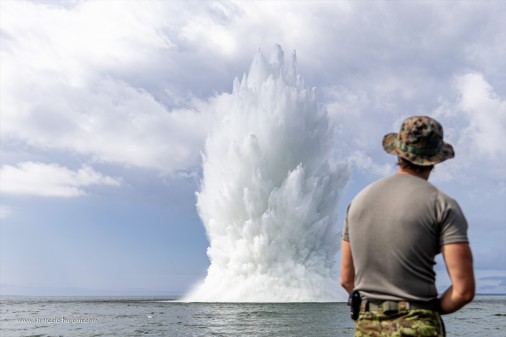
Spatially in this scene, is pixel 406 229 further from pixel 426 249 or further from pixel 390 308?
pixel 390 308

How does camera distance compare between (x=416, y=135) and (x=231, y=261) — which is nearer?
(x=416, y=135)

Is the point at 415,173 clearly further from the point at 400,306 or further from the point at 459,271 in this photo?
the point at 400,306

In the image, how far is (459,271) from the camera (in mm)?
3764

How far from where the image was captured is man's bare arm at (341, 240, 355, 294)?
445 cm

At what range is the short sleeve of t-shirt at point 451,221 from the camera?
148 inches

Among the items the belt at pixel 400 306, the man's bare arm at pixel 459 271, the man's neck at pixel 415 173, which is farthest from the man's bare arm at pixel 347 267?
the man's bare arm at pixel 459 271

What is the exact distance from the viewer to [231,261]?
8062 cm

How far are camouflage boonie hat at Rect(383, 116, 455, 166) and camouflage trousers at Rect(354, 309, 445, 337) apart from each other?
1136 millimetres

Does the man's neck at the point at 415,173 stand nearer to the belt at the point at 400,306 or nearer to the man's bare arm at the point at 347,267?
the man's bare arm at the point at 347,267

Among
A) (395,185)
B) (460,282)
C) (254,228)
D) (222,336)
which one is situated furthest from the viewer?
(254,228)

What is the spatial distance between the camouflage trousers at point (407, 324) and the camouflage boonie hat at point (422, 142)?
1.14 metres

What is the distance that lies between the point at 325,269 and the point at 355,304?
81.3m

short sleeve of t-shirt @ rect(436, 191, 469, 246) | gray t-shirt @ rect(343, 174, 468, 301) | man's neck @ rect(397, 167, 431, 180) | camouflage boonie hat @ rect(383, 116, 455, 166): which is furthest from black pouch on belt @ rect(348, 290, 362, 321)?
camouflage boonie hat @ rect(383, 116, 455, 166)

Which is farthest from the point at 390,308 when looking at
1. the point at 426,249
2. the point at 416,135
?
the point at 416,135
